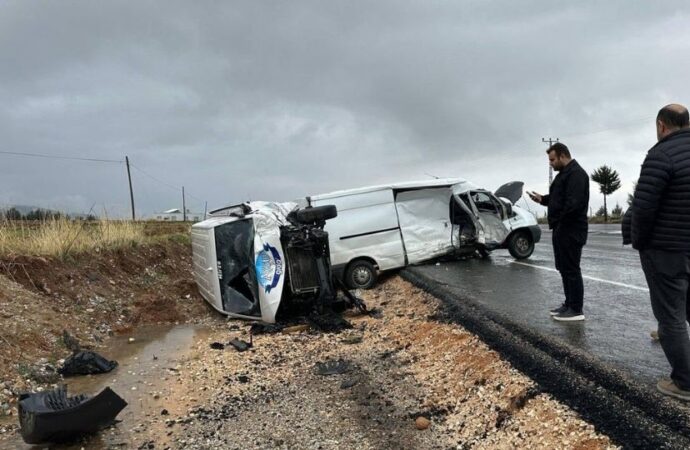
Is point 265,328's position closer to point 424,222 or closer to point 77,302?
point 77,302

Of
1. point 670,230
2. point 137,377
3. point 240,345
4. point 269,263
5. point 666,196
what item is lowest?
point 137,377

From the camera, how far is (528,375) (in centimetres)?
462

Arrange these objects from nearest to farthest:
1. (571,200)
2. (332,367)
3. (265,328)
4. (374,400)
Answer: (374,400), (571,200), (332,367), (265,328)

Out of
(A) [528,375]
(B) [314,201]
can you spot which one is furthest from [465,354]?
(B) [314,201]

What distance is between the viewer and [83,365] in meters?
7.04

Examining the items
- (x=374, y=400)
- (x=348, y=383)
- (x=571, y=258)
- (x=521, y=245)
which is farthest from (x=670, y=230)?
(x=521, y=245)

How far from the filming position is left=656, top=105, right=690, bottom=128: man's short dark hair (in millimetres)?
3670

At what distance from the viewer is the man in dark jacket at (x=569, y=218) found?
573 centimetres

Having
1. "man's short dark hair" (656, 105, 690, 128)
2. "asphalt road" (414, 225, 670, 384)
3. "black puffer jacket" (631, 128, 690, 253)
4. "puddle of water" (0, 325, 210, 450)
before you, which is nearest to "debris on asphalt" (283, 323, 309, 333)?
"puddle of water" (0, 325, 210, 450)

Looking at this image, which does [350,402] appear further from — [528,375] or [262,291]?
[262,291]

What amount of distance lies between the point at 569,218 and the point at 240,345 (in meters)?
5.03

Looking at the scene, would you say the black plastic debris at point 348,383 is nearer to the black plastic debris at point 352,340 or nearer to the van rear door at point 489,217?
the black plastic debris at point 352,340

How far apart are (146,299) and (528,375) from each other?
936 cm

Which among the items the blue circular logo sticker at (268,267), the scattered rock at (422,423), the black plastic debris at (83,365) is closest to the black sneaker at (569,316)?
the scattered rock at (422,423)
